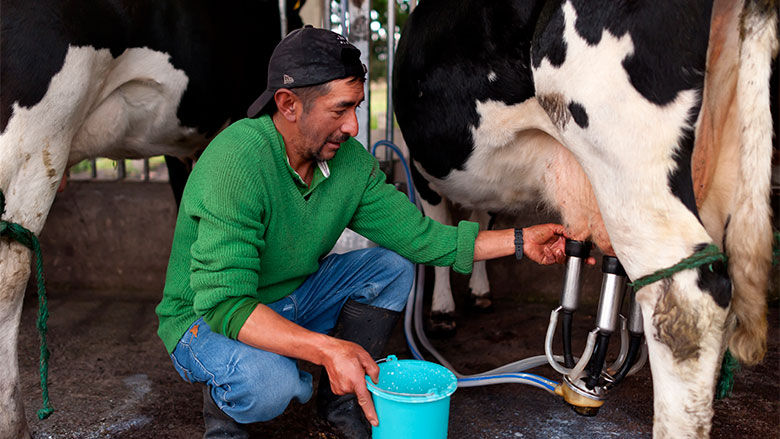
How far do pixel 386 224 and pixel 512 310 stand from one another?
1.56m

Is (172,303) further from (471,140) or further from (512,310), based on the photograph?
(512,310)

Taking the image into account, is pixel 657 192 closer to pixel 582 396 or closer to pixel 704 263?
pixel 704 263

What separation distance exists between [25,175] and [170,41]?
757 mm

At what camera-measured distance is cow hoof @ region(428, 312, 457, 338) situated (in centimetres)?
311

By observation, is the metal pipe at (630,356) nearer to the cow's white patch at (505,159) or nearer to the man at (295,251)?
the man at (295,251)

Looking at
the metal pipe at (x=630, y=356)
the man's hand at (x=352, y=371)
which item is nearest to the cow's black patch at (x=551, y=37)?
the metal pipe at (x=630, y=356)

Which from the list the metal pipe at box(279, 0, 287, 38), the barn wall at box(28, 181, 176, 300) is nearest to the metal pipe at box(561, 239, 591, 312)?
the metal pipe at box(279, 0, 287, 38)

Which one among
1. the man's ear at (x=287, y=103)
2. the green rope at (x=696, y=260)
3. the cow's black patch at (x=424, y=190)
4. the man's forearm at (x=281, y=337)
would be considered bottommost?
the man's forearm at (x=281, y=337)

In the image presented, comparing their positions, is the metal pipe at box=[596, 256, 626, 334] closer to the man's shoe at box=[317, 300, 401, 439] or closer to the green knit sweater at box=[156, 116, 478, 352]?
the green knit sweater at box=[156, 116, 478, 352]

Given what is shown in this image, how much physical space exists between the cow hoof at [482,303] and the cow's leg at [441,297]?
0.22 meters

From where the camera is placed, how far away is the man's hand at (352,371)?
57.2 inches

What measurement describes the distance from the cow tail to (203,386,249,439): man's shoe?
138cm

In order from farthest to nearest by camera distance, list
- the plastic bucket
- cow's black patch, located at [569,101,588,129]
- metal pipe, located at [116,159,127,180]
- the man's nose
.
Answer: metal pipe, located at [116,159,127,180]
the man's nose
cow's black patch, located at [569,101,588,129]
the plastic bucket

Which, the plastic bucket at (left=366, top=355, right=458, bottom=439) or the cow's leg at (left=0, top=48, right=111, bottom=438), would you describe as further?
the cow's leg at (left=0, top=48, right=111, bottom=438)
